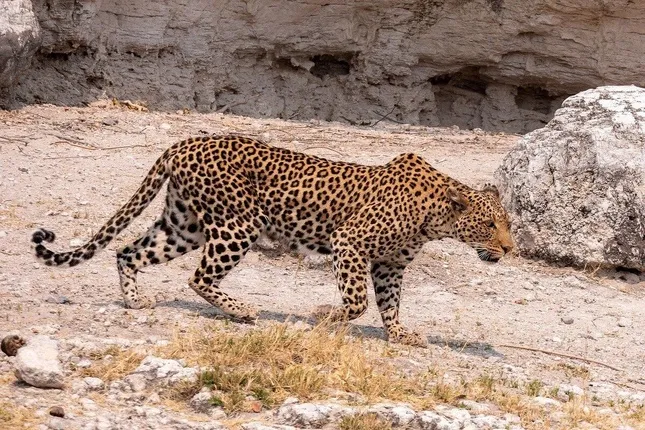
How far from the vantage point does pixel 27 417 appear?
7.69 meters

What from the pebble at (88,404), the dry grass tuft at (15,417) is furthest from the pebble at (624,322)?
the dry grass tuft at (15,417)

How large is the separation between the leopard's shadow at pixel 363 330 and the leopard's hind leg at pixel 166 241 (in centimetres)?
36

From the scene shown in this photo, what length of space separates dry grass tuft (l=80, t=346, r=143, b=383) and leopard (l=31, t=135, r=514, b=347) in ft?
4.82

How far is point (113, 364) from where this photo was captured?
852 cm

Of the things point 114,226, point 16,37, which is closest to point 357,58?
point 16,37

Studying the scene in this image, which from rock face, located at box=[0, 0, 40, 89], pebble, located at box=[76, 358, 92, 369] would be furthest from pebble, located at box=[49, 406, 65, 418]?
rock face, located at box=[0, 0, 40, 89]

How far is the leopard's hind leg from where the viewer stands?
10359 mm

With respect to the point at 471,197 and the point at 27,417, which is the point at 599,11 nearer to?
the point at 471,197

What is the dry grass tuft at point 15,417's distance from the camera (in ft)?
24.8

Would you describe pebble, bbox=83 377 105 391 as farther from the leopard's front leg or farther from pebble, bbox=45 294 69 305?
the leopard's front leg

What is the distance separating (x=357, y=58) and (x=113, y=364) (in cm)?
1035

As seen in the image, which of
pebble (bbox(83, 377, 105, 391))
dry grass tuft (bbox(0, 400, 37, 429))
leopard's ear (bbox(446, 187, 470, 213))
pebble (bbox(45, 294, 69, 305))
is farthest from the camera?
leopard's ear (bbox(446, 187, 470, 213))

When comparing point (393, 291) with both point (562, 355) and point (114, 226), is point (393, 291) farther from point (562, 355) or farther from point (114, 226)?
point (114, 226)

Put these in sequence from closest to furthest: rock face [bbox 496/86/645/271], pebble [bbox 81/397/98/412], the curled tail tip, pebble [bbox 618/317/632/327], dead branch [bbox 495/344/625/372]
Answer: pebble [bbox 81/397/98/412], the curled tail tip, dead branch [bbox 495/344/625/372], pebble [bbox 618/317/632/327], rock face [bbox 496/86/645/271]
